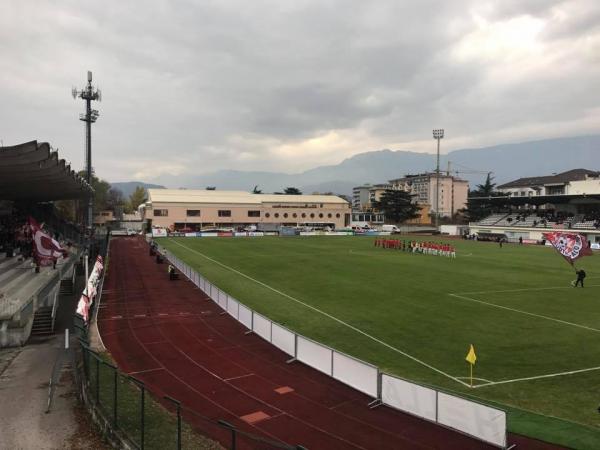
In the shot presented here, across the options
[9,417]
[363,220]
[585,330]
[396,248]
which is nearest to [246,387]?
[9,417]

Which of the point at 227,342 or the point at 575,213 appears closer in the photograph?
the point at 227,342

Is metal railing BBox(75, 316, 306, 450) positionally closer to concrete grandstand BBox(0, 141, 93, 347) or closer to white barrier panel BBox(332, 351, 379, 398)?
white barrier panel BBox(332, 351, 379, 398)

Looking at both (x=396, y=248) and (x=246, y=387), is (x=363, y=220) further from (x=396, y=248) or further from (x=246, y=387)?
(x=246, y=387)

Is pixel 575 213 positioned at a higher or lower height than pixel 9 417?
higher

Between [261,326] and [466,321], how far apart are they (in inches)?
424

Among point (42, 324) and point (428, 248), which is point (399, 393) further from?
point (428, 248)

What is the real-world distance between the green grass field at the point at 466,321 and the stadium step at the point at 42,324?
34.9 feet

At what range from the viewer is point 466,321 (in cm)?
2328

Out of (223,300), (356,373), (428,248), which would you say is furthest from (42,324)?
(428,248)

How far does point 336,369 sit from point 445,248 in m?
42.8

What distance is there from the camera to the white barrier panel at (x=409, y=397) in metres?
12.1

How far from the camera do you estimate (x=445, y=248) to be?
5475 cm

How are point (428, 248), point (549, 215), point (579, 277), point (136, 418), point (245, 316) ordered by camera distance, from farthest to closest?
1. point (549, 215)
2. point (428, 248)
3. point (579, 277)
4. point (245, 316)
5. point (136, 418)

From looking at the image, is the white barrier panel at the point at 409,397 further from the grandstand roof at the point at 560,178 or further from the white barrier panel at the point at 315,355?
the grandstand roof at the point at 560,178
